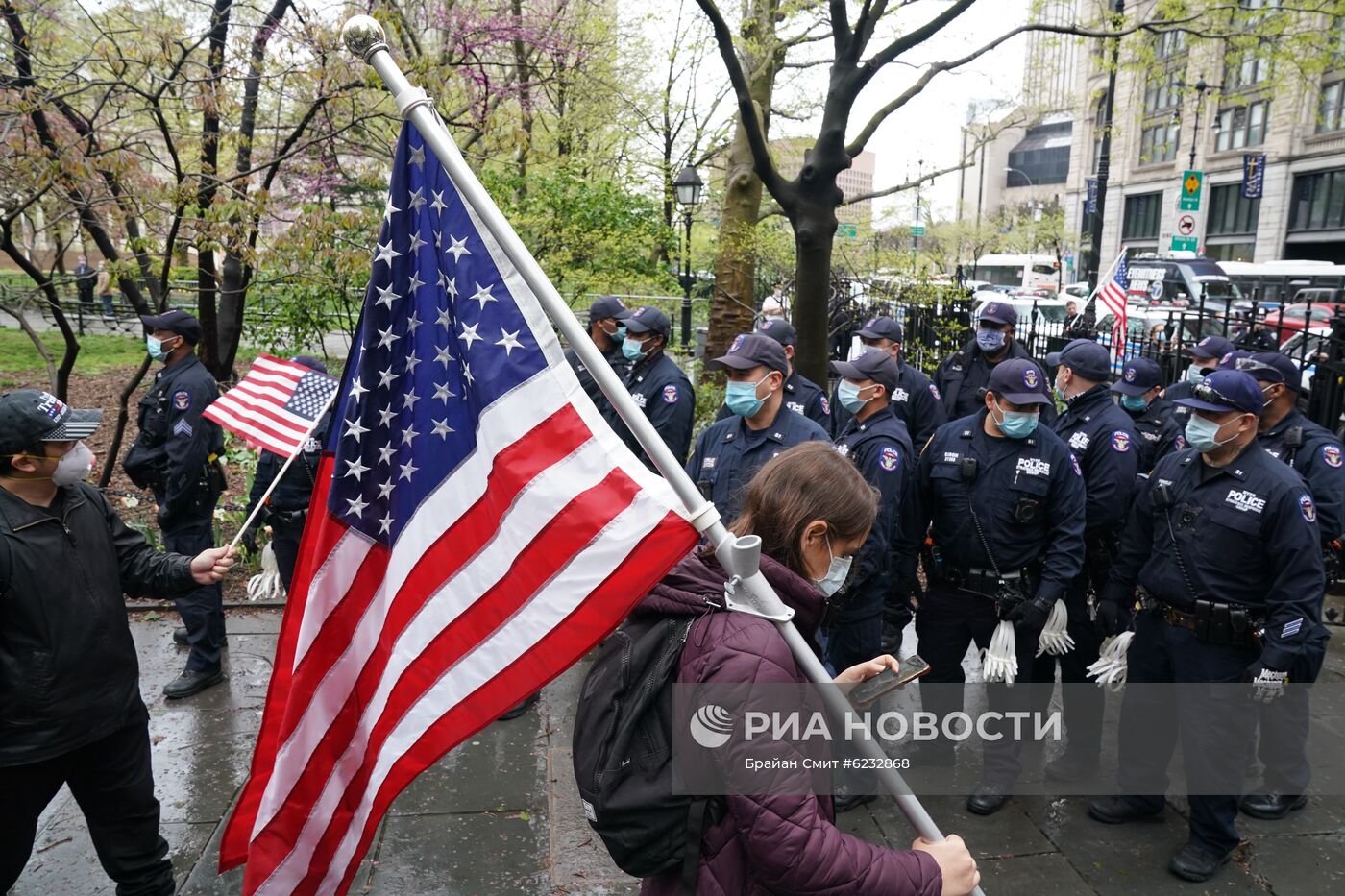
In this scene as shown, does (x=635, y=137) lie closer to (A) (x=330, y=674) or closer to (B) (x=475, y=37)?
(B) (x=475, y=37)

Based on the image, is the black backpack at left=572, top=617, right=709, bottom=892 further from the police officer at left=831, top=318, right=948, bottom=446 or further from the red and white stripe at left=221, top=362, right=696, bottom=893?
the police officer at left=831, top=318, right=948, bottom=446

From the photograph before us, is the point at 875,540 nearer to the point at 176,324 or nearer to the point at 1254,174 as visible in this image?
the point at 176,324

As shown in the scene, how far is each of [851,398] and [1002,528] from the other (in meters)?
1.09

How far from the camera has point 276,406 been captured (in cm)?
450

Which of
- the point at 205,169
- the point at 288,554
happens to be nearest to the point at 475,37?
the point at 205,169

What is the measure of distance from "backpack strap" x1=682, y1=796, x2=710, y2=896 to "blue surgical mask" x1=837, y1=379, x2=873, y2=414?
347 centimetres

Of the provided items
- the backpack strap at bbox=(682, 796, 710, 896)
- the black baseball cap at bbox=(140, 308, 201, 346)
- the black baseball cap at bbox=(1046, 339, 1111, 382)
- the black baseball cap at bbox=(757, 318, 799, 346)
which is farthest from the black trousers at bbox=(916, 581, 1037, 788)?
the black baseball cap at bbox=(140, 308, 201, 346)

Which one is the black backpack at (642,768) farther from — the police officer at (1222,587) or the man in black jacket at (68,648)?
the police officer at (1222,587)

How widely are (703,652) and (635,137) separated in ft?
71.7

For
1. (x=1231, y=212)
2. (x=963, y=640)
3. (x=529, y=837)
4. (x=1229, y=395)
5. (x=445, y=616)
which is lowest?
(x=529, y=837)

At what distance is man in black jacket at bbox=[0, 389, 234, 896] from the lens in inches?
125

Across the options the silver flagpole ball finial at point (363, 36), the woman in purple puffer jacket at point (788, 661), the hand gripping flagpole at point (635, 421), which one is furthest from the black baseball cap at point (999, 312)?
the silver flagpole ball finial at point (363, 36)

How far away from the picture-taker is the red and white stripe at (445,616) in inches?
82.6

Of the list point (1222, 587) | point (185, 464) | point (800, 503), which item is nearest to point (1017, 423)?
point (1222, 587)
